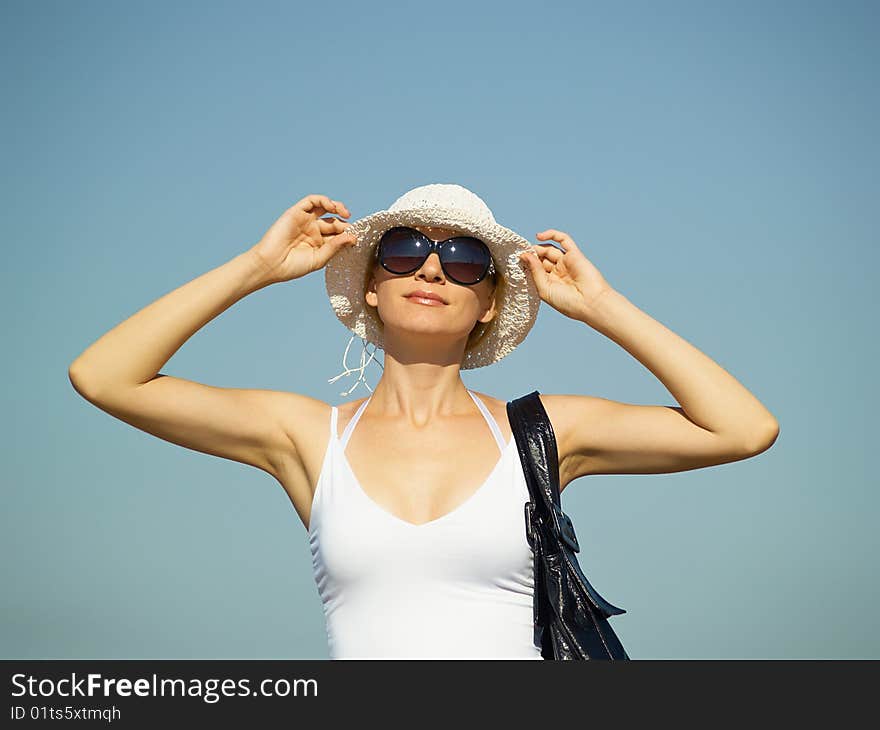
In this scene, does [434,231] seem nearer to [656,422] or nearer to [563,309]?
[563,309]

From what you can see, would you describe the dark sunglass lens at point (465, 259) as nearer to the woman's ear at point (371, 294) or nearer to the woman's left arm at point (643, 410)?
the woman's left arm at point (643, 410)

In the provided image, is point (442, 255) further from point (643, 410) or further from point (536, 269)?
point (643, 410)

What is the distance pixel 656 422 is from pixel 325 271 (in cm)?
187

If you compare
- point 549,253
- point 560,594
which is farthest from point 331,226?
point 560,594

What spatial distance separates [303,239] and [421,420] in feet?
3.47

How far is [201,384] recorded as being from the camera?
5.25 meters

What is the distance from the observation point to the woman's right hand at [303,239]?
5.32m

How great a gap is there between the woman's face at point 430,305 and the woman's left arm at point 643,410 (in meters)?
0.39

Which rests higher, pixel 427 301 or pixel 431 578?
pixel 427 301
